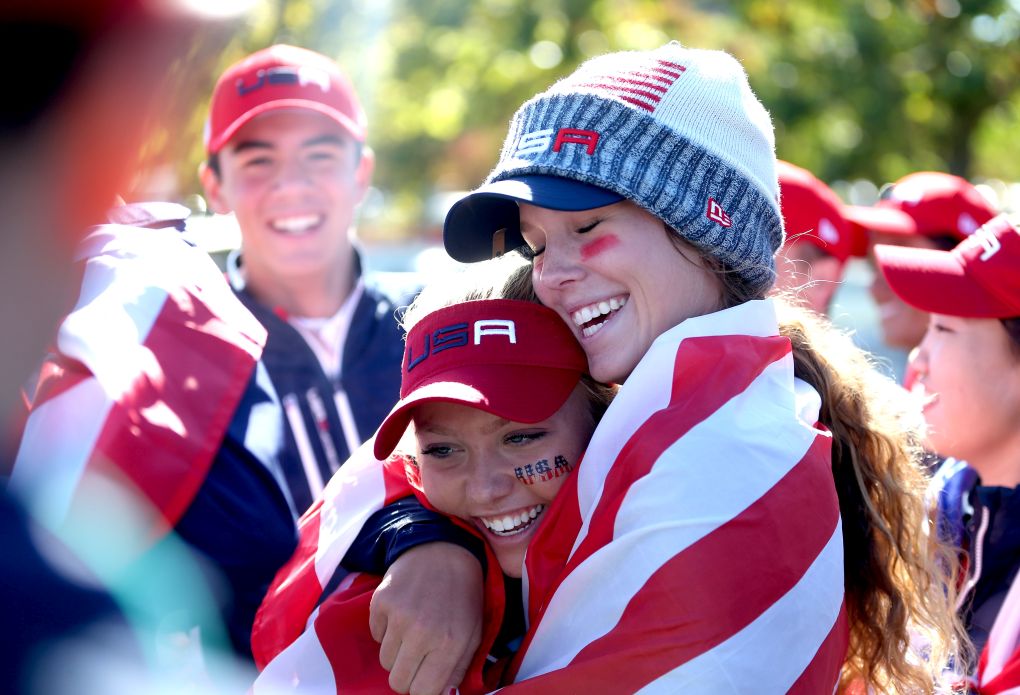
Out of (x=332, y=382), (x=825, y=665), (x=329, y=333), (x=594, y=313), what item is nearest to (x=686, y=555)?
(x=825, y=665)

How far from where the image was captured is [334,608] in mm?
1733

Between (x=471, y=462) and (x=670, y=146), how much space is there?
2.15 ft

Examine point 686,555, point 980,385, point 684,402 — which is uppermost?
point 684,402

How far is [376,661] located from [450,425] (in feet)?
1.39

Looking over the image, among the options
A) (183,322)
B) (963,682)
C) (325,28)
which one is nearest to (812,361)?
(963,682)

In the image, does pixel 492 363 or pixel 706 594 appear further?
pixel 492 363

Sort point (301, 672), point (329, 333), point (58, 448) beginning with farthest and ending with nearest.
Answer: point (329, 333) → point (301, 672) → point (58, 448)

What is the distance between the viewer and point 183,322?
154 centimetres

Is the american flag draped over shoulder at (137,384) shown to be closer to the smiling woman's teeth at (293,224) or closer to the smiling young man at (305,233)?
the smiling young man at (305,233)

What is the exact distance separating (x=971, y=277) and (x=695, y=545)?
1487 millimetres

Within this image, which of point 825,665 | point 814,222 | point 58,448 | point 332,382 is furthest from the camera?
point 814,222

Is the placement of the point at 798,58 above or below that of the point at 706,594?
below

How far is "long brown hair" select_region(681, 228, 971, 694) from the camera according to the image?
1.79 m

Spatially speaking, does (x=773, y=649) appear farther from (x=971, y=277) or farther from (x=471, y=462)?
(x=971, y=277)
